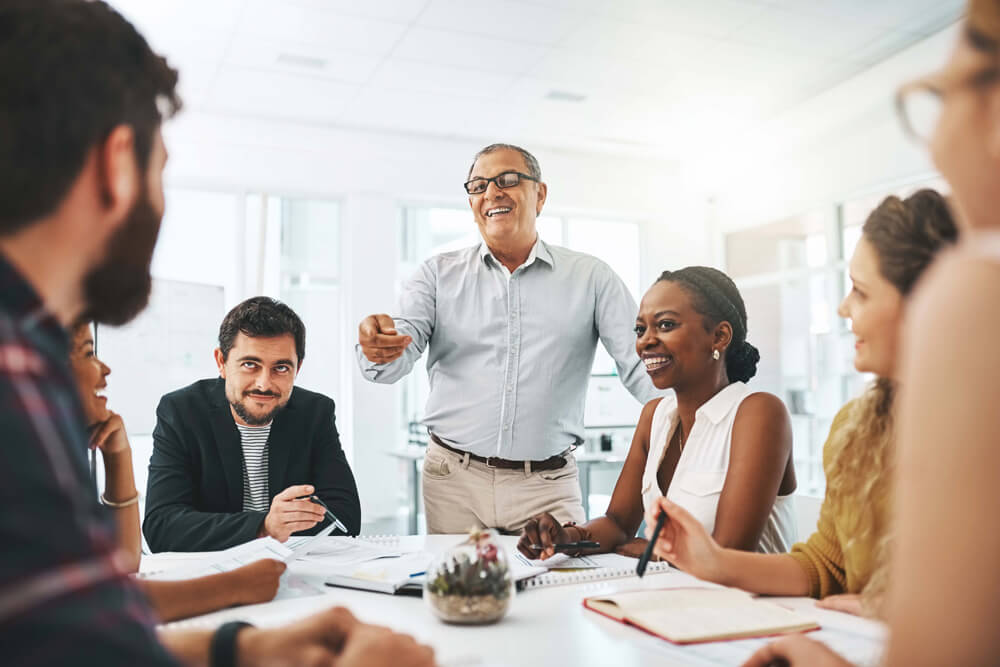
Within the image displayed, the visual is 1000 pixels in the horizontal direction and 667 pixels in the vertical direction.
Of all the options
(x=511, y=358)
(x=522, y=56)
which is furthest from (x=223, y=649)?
(x=522, y=56)

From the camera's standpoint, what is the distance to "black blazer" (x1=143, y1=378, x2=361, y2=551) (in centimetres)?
229

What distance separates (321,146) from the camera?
21.5 ft

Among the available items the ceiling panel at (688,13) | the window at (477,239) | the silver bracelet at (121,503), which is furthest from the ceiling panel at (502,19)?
the silver bracelet at (121,503)

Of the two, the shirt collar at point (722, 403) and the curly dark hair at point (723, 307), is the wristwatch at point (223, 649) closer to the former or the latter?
the shirt collar at point (722, 403)

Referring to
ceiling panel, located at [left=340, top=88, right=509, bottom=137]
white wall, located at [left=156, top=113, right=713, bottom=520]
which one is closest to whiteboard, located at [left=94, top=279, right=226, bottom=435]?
white wall, located at [left=156, top=113, right=713, bottom=520]

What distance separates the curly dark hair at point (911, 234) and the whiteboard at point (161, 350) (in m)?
5.74

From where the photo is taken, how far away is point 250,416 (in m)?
2.45

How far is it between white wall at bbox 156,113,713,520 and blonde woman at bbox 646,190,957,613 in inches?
207

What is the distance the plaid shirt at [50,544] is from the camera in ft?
1.59

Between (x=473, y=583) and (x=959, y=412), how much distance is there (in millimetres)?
869

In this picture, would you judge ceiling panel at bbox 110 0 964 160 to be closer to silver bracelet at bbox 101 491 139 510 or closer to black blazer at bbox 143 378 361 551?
black blazer at bbox 143 378 361 551

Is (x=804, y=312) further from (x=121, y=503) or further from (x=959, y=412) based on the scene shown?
(x=959, y=412)

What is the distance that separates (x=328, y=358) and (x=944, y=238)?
19.7 feet

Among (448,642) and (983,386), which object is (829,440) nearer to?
(448,642)
